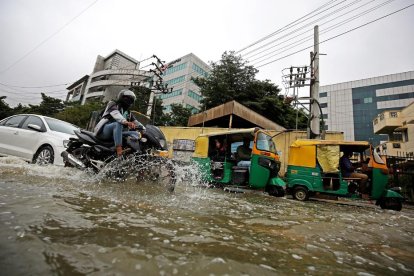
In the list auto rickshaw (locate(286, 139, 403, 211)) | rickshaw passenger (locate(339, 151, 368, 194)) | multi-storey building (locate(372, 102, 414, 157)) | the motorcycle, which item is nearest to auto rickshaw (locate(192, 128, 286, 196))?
auto rickshaw (locate(286, 139, 403, 211))

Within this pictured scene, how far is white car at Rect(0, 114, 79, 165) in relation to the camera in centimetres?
529

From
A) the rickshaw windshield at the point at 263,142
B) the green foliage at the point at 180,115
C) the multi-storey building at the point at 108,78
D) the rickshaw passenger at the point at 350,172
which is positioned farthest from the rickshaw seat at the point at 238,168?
the multi-storey building at the point at 108,78

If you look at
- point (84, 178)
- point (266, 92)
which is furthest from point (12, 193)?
point (266, 92)

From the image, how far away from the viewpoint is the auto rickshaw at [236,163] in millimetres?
7070

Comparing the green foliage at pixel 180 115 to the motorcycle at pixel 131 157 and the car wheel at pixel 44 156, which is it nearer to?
the car wheel at pixel 44 156

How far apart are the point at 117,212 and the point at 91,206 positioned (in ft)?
1.01

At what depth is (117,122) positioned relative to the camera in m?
3.99

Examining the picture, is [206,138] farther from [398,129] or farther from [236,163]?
[398,129]

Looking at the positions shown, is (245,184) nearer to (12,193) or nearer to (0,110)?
(12,193)

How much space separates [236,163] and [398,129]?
3105 cm

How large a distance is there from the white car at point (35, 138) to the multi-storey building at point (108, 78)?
1643 inches

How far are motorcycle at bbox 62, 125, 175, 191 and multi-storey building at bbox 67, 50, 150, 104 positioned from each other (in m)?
44.2

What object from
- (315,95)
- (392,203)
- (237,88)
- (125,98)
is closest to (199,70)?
(237,88)

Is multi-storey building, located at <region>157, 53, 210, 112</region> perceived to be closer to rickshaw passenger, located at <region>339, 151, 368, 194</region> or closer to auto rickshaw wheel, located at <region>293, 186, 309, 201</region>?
auto rickshaw wheel, located at <region>293, 186, 309, 201</region>
